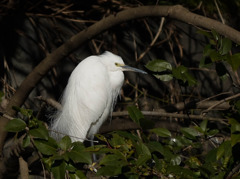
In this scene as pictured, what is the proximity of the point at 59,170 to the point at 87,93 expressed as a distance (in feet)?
4.29

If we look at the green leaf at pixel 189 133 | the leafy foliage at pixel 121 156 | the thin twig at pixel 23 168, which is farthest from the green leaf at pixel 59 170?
the thin twig at pixel 23 168

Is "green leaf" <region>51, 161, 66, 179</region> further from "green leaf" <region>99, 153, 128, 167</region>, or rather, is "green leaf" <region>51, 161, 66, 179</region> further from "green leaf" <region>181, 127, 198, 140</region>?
"green leaf" <region>181, 127, 198, 140</region>

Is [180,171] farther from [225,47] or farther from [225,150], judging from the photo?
[225,47]

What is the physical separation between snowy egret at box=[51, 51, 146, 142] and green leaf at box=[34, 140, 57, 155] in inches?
47.3

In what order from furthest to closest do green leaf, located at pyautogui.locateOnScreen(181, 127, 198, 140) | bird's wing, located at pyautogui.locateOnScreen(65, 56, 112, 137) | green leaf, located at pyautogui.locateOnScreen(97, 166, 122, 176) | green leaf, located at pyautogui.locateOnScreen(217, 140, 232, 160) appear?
bird's wing, located at pyautogui.locateOnScreen(65, 56, 112, 137), green leaf, located at pyautogui.locateOnScreen(181, 127, 198, 140), green leaf, located at pyautogui.locateOnScreen(217, 140, 232, 160), green leaf, located at pyautogui.locateOnScreen(97, 166, 122, 176)

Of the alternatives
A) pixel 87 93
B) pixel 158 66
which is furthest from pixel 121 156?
pixel 87 93

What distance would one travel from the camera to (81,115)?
2.26 metres

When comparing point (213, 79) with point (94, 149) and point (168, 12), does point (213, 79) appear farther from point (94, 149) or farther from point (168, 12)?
point (94, 149)

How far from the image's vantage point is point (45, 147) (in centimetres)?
97

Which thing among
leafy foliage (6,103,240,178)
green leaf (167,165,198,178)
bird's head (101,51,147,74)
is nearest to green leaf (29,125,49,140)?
leafy foliage (6,103,240,178)

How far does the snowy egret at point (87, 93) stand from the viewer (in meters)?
2.22

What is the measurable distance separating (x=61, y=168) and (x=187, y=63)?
2802mm

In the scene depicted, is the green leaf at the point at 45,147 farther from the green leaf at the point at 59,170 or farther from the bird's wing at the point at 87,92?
the bird's wing at the point at 87,92

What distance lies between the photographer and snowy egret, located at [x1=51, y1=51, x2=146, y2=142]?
2.22m
